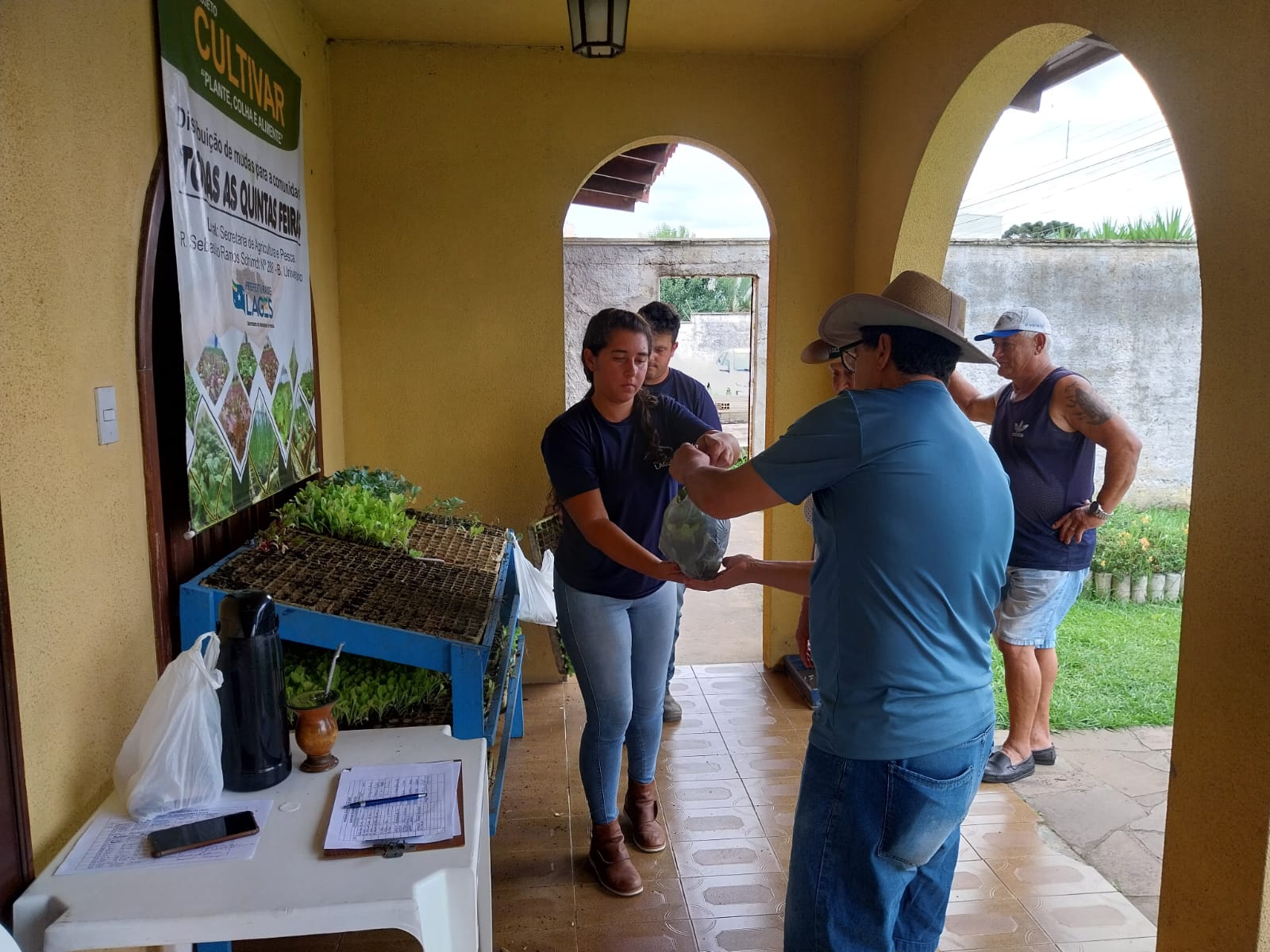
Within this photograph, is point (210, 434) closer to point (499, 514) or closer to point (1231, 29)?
point (499, 514)

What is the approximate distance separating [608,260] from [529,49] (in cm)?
541

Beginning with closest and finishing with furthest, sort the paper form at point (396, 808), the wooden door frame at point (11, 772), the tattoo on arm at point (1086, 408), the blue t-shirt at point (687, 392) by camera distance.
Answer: the wooden door frame at point (11, 772) → the paper form at point (396, 808) → the tattoo on arm at point (1086, 408) → the blue t-shirt at point (687, 392)

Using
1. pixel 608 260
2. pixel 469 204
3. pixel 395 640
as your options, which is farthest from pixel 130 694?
pixel 608 260

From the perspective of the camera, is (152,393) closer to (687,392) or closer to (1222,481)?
(687,392)

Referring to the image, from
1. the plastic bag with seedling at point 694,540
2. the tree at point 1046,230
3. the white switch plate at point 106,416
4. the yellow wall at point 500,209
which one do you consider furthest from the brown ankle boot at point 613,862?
the tree at point 1046,230

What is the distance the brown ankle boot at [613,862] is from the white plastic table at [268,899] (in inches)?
49.9

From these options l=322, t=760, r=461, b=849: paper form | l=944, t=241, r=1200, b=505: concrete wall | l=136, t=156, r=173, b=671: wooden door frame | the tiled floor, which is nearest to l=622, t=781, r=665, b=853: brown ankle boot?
the tiled floor

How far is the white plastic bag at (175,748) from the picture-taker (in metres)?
1.74

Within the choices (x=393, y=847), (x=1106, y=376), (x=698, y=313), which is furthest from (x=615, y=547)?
(x=698, y=313)

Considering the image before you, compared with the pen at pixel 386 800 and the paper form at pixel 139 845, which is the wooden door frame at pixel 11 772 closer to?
the paper form at pixel 139 845

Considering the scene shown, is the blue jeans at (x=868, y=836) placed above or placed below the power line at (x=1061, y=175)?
below

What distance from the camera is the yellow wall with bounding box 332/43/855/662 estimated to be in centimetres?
436

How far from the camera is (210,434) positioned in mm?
2553

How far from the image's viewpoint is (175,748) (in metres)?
1.75
